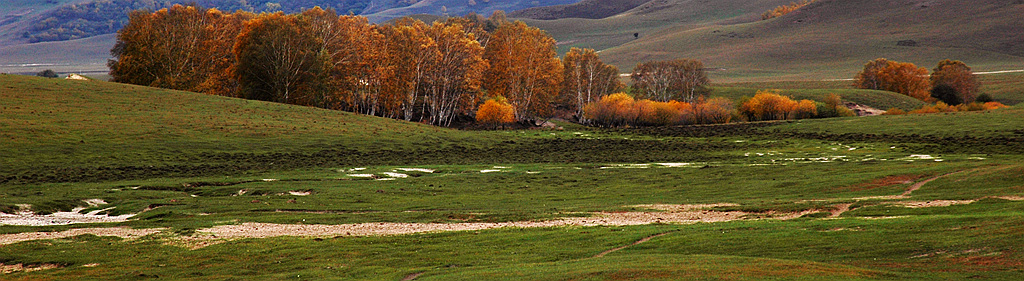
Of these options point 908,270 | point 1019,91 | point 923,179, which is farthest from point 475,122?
point 1019,91

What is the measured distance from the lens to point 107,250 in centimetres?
2211

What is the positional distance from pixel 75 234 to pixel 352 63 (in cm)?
7600

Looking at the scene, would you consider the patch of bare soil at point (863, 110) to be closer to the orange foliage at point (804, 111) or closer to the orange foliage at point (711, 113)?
the orange foliage at point (804, 111)

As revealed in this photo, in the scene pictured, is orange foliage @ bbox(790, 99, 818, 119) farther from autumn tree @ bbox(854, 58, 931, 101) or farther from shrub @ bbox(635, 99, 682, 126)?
autumn tree @ bbox(854, 58, 931, 101)

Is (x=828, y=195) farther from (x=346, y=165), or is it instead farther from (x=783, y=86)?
(x=783, y=86)

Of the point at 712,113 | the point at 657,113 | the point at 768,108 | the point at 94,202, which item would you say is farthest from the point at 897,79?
the point at 94,202

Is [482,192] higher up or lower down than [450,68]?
lower down

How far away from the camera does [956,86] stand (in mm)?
140750

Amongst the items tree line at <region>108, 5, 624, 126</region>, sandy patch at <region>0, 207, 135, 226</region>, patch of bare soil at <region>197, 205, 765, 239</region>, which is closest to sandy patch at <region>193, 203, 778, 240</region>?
patch of bare soil at <region>197, 205, 765, 239</region>

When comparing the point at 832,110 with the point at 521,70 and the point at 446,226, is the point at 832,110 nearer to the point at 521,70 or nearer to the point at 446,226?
the point at 521,70

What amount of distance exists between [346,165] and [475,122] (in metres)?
56.7

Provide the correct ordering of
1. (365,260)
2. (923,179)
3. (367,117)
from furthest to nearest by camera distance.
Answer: (367,117)
(923,179)
(365,260)

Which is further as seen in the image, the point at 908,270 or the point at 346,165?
the point at 346,165

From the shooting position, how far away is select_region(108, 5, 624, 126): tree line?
87.5 m
